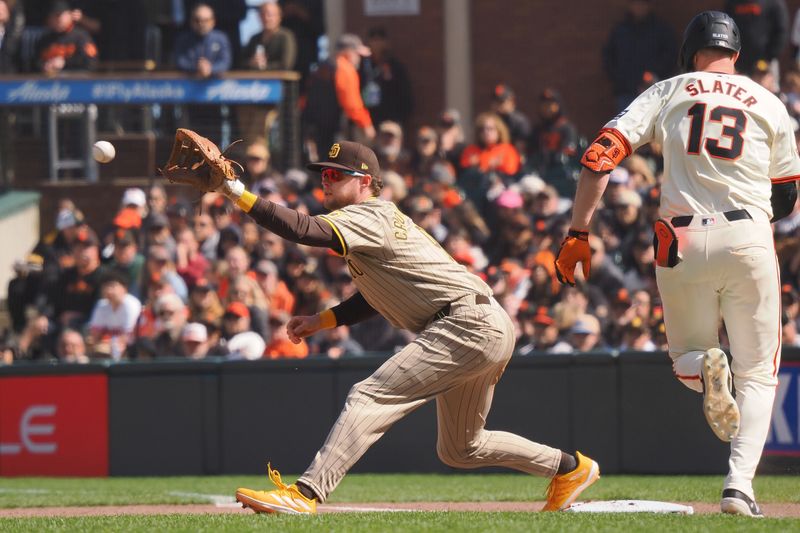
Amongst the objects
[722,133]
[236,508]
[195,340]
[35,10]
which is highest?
[35,10]

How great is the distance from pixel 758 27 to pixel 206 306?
19.7 ft

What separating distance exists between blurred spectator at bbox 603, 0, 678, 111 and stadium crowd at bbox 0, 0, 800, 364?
21 millimetres

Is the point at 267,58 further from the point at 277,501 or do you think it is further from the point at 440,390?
the point at 277,501

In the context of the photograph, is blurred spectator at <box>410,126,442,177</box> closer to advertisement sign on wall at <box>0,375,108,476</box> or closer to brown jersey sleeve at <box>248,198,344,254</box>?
advertisement sign on wall at <box>0,375,108,476</box>

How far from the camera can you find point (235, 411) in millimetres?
11438

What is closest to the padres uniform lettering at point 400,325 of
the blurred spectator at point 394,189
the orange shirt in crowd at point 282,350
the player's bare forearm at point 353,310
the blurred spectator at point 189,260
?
the player's bare forearm at point 353,310

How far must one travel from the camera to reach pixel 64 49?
15570 mm

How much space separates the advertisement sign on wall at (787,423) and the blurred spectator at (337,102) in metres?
6.32

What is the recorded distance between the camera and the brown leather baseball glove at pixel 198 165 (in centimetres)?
596

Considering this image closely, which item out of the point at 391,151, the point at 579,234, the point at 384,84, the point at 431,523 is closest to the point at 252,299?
the point at 391,151

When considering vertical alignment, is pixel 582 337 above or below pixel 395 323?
below

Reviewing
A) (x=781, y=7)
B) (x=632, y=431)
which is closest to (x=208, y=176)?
(x=632, y=431)

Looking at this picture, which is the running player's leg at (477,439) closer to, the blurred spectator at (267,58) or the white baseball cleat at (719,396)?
the white baseball cleat at (719,396)

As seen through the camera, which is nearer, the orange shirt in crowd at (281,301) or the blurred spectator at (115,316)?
the orange shirt in crowd at (281,301)
